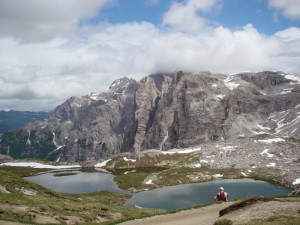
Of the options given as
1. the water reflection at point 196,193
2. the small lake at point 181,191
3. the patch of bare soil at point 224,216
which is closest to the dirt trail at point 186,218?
the patch of bare soil at point 224,216

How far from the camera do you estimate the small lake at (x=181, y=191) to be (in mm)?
133500

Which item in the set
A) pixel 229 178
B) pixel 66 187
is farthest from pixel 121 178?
pixel 229 178

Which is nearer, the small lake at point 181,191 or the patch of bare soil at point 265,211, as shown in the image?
the patch of bare soil at point 265,211

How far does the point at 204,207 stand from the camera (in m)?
42.7

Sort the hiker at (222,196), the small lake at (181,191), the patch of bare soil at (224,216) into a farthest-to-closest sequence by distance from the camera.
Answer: the small lake at (181,191) → the hiker at (222,196) → the patch of bare soil at (224,216)

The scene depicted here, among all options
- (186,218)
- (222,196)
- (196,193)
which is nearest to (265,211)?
(186,218)

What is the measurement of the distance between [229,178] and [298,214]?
166 meters

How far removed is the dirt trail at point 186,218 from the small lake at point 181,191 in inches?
3208

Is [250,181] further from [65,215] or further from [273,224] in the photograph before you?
[273,224]

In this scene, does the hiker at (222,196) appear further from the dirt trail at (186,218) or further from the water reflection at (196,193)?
the water reflection at (196,193)

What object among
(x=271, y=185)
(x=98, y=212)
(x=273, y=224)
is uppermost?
(x=273, y=224)

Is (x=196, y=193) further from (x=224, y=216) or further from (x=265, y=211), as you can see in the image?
(x=265, y=211)

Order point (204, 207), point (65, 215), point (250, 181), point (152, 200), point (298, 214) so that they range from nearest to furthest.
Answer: point (298, 214), point (204, 207), point (65, 215), point (152, 200), point (250, 181)

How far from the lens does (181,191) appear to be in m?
156
